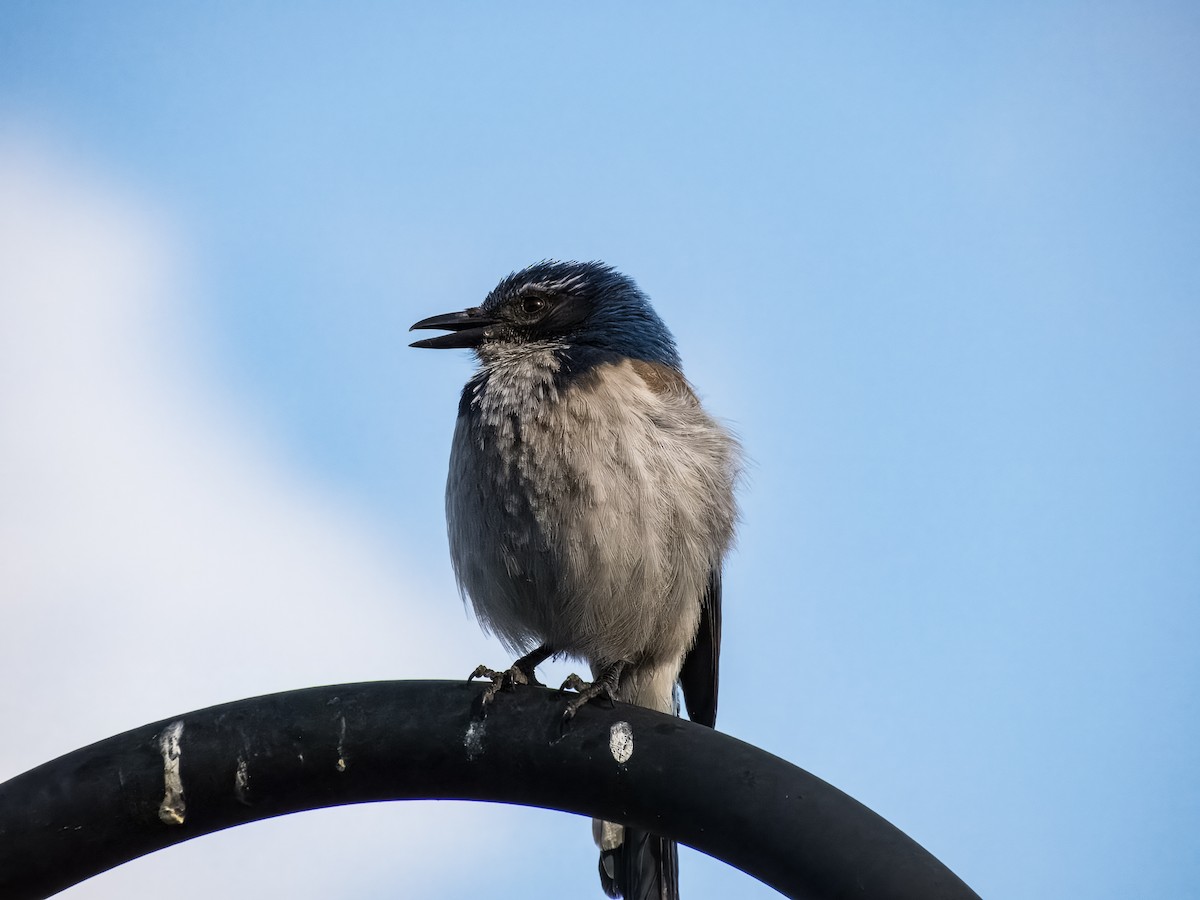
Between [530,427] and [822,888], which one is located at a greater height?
[530,427]

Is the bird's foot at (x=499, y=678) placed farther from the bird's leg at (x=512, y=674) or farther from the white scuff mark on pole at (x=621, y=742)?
the white scuff mark on pole at (x=621, y=742)

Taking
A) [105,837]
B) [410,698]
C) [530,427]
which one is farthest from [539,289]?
[105,837]

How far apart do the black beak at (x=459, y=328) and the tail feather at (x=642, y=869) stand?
2483 millimetres

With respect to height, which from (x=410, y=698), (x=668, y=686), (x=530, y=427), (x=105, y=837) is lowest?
(x=105, y=837)

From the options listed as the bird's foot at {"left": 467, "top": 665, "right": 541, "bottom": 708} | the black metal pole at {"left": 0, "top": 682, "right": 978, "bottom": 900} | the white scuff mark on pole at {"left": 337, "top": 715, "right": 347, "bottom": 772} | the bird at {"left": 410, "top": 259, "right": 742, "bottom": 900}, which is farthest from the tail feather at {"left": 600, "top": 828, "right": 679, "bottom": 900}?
the white scuff mark on pole at {"left": 337, "top": 715, "right": 347, "bottom": 772}

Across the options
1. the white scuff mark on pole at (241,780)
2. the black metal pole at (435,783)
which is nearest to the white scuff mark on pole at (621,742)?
the black metal pole at (435,783)

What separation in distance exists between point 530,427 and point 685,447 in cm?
A: 70

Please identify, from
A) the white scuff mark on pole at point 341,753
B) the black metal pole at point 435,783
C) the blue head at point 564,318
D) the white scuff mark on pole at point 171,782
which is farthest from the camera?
the blue head at point 564,318

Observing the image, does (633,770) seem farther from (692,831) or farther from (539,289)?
(539,289)

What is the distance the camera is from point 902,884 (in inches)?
108

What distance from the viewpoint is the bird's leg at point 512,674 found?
3662mm

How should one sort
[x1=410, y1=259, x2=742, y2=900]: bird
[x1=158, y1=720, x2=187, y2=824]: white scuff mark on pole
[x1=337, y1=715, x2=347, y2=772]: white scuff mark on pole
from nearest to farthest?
1. [x1=158, y1=720, x2=187, y2=824]: white scuff mark on pole
2. [x1=337, y1=715, x2=347, y2=772]: white scuff mark on pole
3. [x1=410, y1=259, x2=742, y2=900]: bird

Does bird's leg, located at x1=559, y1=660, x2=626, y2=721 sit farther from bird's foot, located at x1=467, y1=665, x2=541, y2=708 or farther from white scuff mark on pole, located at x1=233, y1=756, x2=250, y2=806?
white scuff mark on pole, located at x1=233, y1=756, x2=250, y2=806

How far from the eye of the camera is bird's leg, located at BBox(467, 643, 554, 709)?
366cm
